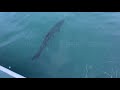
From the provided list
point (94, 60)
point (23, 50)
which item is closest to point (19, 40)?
point (23, 50)

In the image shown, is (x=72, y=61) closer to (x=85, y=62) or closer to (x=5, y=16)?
(x=85, y=62)

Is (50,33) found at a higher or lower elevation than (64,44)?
higher

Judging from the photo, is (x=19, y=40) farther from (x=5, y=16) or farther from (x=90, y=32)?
(x=90, y=32)
